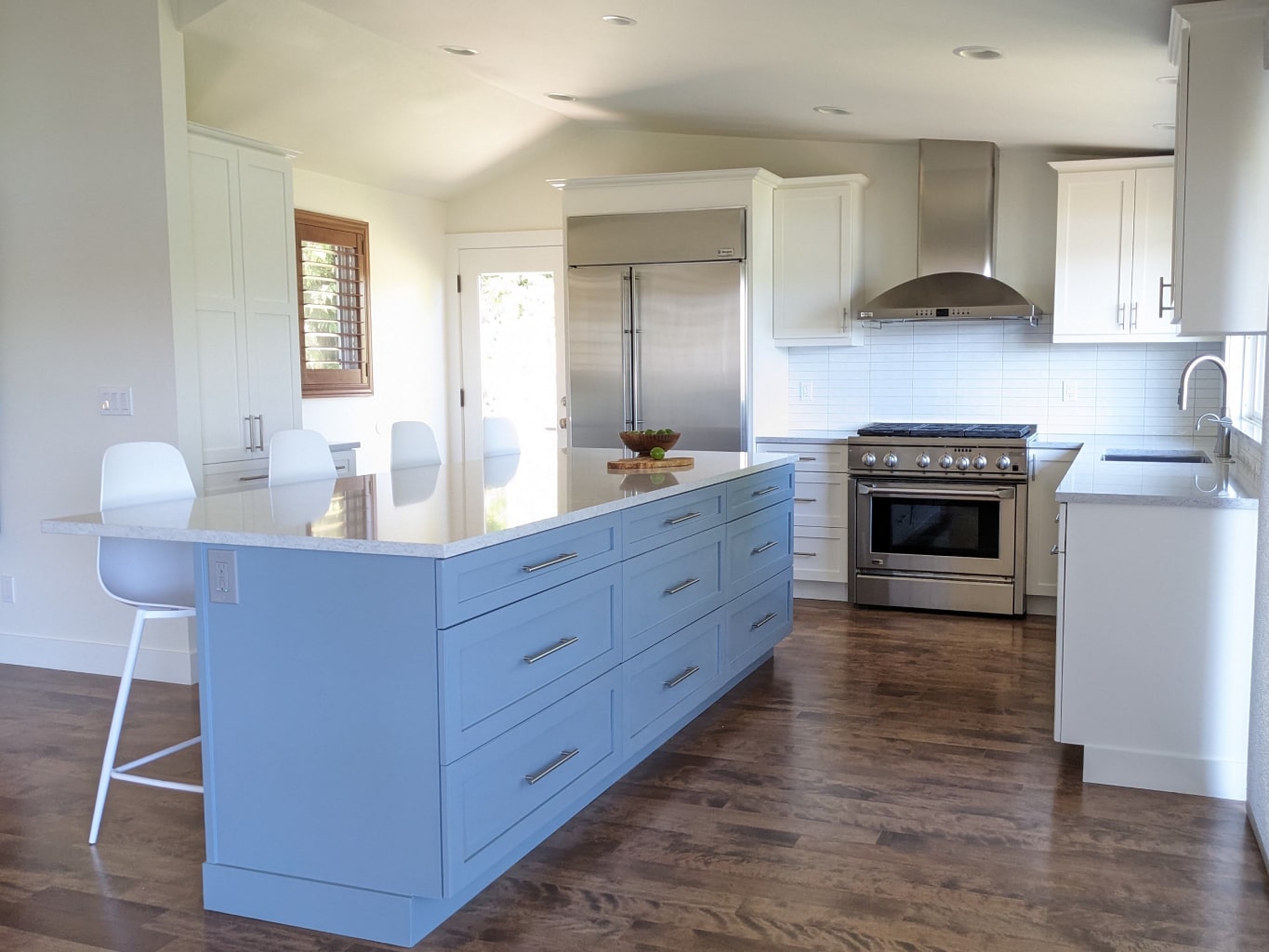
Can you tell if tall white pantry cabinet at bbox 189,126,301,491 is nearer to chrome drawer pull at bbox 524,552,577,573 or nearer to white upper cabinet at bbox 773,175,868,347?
chrome drawer pull at bbox 524,552,577,573

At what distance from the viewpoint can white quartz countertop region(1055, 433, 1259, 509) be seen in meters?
3.17

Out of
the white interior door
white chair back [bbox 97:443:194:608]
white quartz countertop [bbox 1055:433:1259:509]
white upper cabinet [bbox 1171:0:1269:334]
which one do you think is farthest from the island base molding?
the white interior door

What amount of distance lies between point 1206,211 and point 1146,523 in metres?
0.92

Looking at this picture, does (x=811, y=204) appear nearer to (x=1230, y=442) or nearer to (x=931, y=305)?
(x=931, y=305)

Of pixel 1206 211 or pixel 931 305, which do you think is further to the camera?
pixel 931 305

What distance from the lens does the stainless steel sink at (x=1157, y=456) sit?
184 inches

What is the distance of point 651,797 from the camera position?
321cm

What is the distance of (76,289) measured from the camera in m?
4.55

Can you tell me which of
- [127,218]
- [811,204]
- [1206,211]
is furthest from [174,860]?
[811,204]

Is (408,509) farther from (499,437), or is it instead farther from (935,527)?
(935,527)

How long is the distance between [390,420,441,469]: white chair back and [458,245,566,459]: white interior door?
8.65ft

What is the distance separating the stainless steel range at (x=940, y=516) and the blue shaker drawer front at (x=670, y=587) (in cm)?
201

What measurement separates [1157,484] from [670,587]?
154 centimetres

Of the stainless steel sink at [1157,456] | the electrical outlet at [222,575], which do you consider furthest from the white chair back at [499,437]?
the stainless steel sink at [1157,456]
